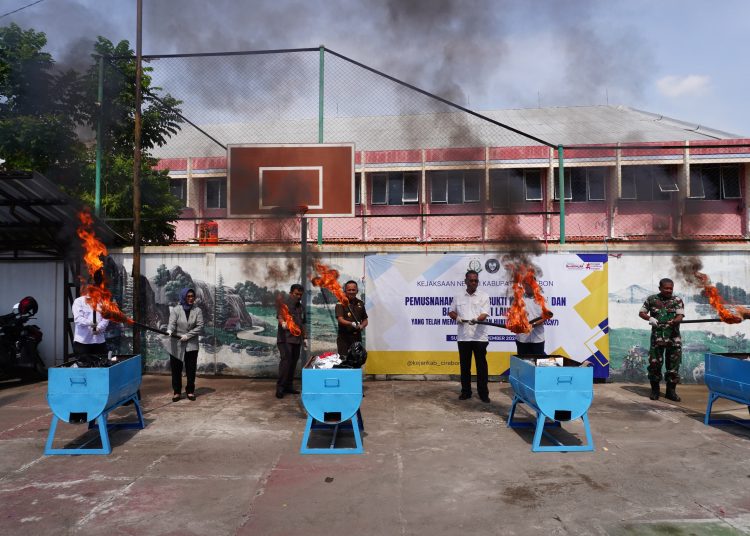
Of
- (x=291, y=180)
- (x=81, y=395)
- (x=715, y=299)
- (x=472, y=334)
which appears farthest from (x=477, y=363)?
(x=81, y=395)

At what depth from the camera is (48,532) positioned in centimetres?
353

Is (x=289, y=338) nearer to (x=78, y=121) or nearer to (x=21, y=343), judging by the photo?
(x=21, y=343)

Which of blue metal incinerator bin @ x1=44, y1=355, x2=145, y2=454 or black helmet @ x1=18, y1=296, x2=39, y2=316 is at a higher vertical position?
black helmet @ x1=18, y1=296, x2=39, y2=316

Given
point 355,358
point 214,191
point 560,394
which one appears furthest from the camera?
point 214,191

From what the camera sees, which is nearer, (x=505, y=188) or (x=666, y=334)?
(x=666, y=334)

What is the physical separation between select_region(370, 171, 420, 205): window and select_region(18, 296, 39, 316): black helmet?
10.7m

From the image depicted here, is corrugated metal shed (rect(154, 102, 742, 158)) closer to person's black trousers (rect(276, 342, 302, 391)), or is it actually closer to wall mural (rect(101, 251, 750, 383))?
wall mural (rect(101, 251, 750, 383))

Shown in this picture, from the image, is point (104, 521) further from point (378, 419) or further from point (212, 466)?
point (378, 419)

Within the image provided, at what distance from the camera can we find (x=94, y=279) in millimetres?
6805

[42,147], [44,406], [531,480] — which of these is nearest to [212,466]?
[531,480]

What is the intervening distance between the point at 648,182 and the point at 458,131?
6.60m

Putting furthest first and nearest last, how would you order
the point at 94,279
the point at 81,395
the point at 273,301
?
the point at 273,301, the point at 94,279, the point at 81,395

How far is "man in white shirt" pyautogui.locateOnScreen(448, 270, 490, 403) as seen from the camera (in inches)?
283

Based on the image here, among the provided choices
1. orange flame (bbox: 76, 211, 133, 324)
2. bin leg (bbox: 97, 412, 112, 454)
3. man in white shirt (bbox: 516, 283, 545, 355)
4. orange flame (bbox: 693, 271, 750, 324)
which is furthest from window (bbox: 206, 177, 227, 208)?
orange flame (bbox: 693, 271, 750, 324)
